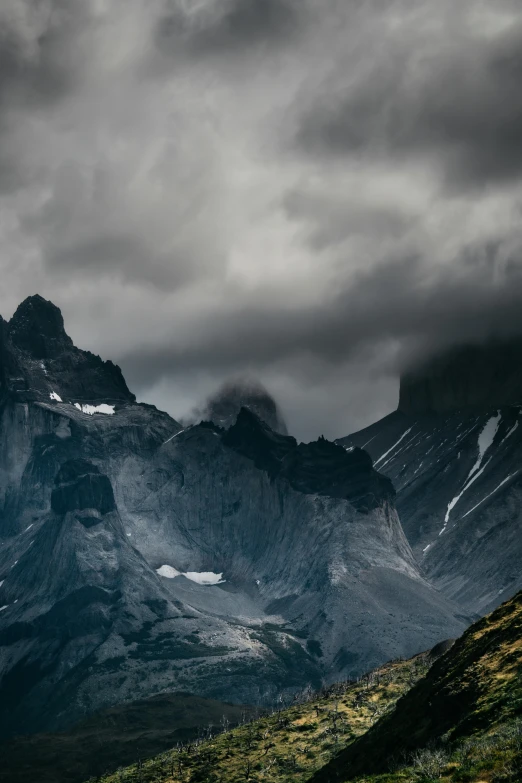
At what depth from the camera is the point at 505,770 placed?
7669 cm

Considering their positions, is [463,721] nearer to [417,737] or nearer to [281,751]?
[417,737]

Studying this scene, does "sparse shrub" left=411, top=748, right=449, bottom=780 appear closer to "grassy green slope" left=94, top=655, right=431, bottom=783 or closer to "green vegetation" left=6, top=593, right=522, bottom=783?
"green vegetation" left=6, top=593, right=522, bottom=783

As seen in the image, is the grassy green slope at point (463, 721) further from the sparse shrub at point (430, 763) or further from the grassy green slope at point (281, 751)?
the grassy green slope at point (281, 751)

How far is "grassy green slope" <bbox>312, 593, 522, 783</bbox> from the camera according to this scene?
84.8 metres

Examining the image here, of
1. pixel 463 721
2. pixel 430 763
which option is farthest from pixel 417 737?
pixel 430 763

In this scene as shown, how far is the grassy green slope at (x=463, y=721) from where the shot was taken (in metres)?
84.8

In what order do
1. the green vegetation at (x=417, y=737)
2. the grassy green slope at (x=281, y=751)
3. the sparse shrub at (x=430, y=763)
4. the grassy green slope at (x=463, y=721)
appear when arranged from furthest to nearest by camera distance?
the grassy green slope at (x=281, y=751), the green vegetation at (x=417, y=737), the sparse shrub at (x=430, y=763), the grassy green slope at (x=463, y=721)

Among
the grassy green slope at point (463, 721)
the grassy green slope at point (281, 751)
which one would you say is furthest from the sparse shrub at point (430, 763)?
the grassy green slope at point (281, 751)

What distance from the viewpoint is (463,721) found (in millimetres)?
106875

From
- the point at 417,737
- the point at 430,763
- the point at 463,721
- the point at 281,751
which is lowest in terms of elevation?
the point at 430,763

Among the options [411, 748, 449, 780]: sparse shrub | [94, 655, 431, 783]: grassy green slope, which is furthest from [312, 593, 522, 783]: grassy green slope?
[94, 655, 431, 783]: grassy green slope

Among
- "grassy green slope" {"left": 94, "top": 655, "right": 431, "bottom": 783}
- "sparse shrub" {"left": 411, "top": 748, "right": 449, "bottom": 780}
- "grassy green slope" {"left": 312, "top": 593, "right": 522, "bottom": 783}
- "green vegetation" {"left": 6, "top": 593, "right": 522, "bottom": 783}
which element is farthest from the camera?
"grassy green slope" {"left": 94, "top": 655, "right": 431, "bottom": 783}

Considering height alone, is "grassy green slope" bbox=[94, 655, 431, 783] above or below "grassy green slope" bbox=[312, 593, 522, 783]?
above

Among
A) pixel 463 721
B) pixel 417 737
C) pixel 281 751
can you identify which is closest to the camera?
pixel 463 721
